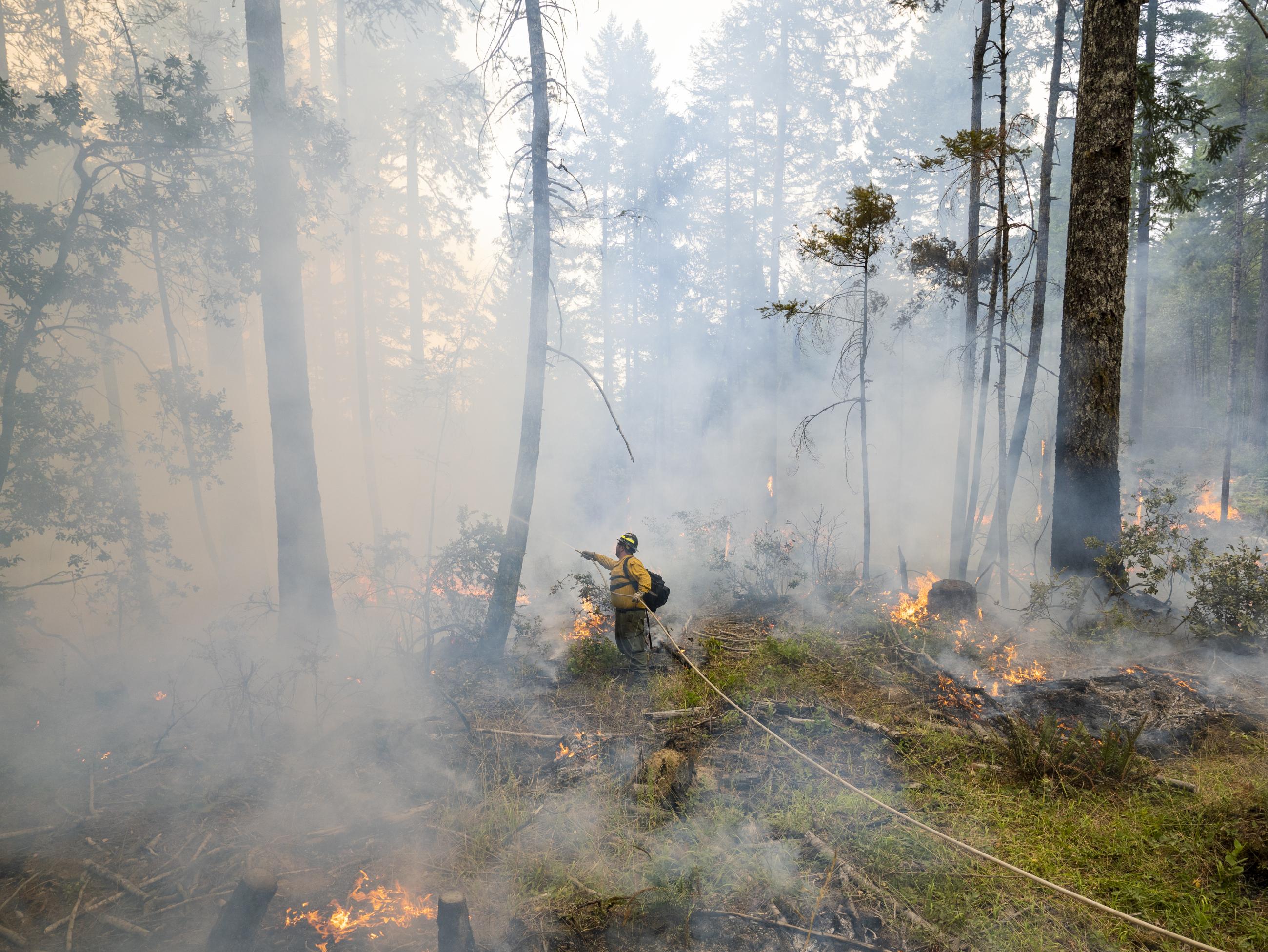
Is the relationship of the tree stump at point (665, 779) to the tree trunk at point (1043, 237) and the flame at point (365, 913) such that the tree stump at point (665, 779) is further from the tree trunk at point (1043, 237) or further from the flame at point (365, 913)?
the tree trunk at point (1043, 237)

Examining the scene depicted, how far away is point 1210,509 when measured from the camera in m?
15.6

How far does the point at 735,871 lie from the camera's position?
4277mm

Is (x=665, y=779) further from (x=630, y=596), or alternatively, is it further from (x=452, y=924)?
(x=630, y=596)

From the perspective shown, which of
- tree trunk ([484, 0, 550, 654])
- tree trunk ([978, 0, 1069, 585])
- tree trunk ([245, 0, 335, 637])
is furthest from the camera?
tree trunk ([978, 0, 1069, 585])

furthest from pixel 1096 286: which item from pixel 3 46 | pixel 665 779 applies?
pixel 3 46

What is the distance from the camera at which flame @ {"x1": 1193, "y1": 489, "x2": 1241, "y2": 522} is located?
14.3 meters

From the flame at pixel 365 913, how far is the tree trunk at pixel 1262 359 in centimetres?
2455

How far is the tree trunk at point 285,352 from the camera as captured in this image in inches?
320

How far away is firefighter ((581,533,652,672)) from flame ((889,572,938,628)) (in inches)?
142

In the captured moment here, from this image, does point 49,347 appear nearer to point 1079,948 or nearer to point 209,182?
point 209,182

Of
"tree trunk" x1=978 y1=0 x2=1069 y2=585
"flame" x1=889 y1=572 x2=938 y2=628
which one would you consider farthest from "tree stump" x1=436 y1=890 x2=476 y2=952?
"tree trunk" x1=978 y1=0 x2=1069 y2=585

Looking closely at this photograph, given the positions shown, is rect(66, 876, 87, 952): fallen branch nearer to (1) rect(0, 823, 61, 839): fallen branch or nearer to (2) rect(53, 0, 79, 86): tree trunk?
(1) rect(0, 823, 61, 839): fallen branch

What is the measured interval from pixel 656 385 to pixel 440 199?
34.0 feet

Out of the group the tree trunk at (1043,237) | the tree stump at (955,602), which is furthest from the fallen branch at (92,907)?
the tree trunk at (1043,237)
